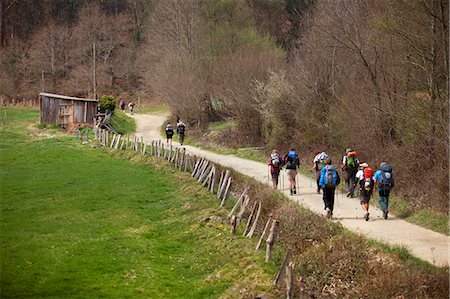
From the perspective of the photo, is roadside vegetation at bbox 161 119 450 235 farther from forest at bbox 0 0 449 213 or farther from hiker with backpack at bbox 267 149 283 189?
hiker with backpack at bbox 267 149 283 189

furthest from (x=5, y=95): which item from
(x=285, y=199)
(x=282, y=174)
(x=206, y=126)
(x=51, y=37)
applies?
(x=285, y=199)

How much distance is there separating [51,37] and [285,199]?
5576cm

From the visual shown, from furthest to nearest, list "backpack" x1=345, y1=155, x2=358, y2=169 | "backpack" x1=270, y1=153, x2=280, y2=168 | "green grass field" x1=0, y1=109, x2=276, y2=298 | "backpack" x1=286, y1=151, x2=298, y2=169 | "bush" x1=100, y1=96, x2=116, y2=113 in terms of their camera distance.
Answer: "bush" x1=100, y1=96, x2=116, y2=113, "backpack" x1=270, y1=153, x2=280, y2=168, "backpack" x1=286, y1=151, x2=298, y2=169, "backpack" x1=345, y1=155, x2=358, y2=169, "green grass field" x1=0, y1=109, x2=276, y2=298

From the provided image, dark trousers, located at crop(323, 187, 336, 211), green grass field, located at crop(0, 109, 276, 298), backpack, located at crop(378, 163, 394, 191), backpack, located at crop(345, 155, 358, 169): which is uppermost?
backpack, located at crop(345, 155, 358, 169)

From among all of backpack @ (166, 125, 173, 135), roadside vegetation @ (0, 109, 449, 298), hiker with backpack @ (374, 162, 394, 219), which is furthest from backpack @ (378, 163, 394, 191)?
backpack @ (166, 125, 173, 135)

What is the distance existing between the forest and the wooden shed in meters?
5.24

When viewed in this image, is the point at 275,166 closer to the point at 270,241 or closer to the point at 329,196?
the point at 329,196

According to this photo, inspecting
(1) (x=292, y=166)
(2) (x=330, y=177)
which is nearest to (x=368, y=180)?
(2) (x=330, y=177)

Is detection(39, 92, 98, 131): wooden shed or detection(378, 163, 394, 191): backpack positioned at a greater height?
detection(39, 92, 98, 131): wooden shed

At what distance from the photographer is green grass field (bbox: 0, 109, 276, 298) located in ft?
46.8

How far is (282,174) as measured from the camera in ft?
81.7

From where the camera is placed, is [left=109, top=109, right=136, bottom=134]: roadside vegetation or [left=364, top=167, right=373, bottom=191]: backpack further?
[left=109, top=109, right=136, bottom=134]: roadside vegetation

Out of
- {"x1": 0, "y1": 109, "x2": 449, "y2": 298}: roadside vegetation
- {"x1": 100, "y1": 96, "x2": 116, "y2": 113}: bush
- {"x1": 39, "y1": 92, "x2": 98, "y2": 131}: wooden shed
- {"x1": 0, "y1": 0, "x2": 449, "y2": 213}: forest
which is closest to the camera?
{"x1": 0, "y1": 109, "x2": 449, "y2": 298}: roadside vegetation

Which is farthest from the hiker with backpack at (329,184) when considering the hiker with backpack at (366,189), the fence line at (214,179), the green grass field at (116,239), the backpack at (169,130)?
the backpack at (169,130)
